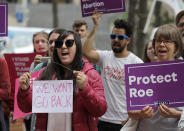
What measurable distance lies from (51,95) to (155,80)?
888 mm

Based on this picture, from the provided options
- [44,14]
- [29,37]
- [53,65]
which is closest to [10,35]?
[29,37]

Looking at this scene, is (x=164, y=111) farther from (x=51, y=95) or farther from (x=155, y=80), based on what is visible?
(x=51, y=95)

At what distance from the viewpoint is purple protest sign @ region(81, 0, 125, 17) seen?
5273 mm

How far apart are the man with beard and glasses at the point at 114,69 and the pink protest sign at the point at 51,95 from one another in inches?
55.0

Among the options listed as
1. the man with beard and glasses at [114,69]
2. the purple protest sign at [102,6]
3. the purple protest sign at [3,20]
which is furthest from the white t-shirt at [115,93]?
the purple protest sign at [3,20]

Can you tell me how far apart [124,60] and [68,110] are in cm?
172

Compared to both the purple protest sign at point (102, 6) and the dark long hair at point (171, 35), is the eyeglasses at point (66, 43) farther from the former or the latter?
the purple protest sign at point (102, 6)

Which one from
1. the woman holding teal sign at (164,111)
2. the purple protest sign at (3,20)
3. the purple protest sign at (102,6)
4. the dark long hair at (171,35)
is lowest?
the woman holding teal sign at (164,111)

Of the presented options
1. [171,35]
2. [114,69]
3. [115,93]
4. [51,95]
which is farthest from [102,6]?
[51,95]

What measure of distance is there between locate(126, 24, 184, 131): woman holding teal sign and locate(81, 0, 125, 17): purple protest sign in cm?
173

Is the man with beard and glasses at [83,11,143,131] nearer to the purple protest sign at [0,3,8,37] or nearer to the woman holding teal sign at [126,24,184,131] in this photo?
the purple protest sign at [0,3,8,37]

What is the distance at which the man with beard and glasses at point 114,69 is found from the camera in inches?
194

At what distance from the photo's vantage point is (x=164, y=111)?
325 cm

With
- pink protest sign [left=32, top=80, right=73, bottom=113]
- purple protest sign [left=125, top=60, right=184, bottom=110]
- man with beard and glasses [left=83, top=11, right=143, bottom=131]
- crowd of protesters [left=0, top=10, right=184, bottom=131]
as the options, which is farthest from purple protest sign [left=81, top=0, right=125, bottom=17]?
purple protest sign [left=125, top=60, right=184, bottom=110]
